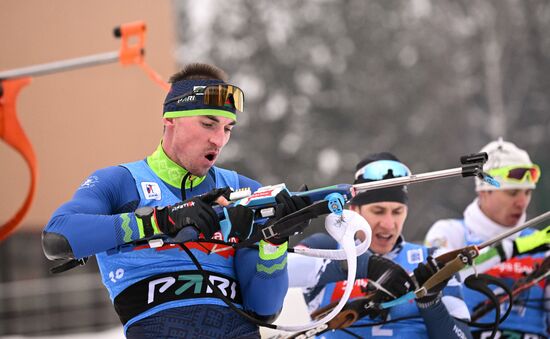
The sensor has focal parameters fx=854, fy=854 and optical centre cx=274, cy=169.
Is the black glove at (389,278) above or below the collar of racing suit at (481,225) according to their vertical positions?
below

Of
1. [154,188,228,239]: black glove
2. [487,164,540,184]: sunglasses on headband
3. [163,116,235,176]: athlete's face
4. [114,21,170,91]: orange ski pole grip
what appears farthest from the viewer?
[114,21,170,91]: orange ski pole grip

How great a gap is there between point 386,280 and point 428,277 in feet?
0.58

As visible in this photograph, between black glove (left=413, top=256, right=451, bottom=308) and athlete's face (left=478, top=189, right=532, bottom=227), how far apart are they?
148 centimetres

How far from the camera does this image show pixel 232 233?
2.65 m

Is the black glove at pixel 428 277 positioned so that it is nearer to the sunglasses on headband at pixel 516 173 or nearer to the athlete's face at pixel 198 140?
the athlete's face at pixel 198 140

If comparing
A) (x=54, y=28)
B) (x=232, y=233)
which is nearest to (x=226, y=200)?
(x=232, y=233)

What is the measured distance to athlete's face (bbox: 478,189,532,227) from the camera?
16.1 ft

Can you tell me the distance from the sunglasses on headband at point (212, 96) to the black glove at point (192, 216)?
1.57 ft

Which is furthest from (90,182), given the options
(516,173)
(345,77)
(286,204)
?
(345,77)

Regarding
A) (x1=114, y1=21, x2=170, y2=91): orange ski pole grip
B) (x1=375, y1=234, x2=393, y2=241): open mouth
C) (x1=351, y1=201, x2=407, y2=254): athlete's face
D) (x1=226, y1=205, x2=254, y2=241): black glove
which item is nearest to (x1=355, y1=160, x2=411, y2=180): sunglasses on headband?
(x1=351, y1=201, x2=407, y2=254): athlete's face

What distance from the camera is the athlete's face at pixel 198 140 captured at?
2986 millimetres

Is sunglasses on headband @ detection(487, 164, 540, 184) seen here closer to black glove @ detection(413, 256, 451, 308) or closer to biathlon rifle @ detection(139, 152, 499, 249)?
black glove @ detection(413, 256, 451, 308)

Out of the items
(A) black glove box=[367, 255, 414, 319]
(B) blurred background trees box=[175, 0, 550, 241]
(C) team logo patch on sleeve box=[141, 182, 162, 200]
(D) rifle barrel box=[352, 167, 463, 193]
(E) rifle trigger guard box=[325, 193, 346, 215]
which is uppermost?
(B) blurred background trees box=[175, 0, 550, 241]

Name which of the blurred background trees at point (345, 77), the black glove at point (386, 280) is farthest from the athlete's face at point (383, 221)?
the blurred background trees at point (345, 77)
